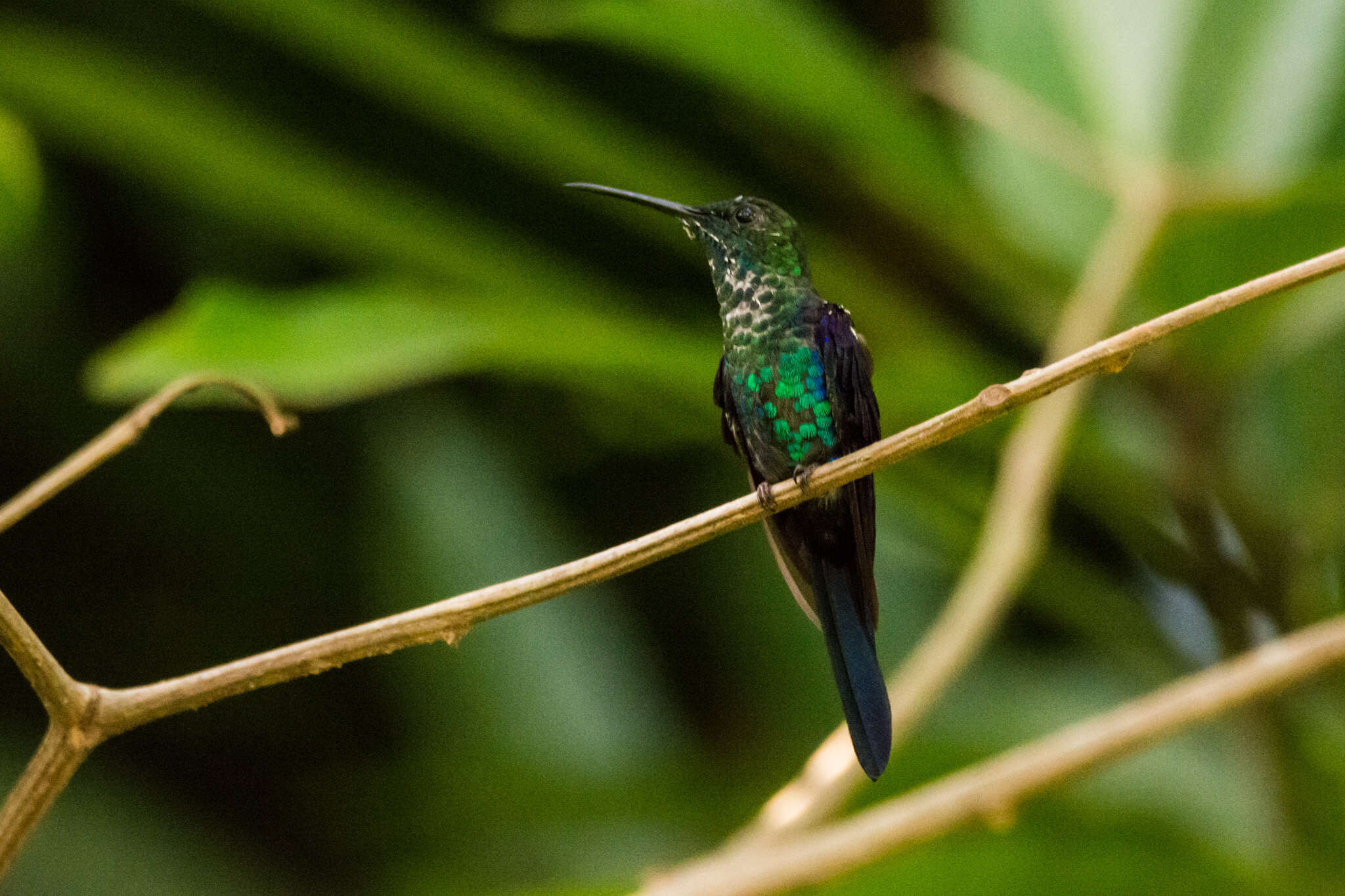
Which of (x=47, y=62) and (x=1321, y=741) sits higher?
(x=47, y=62)

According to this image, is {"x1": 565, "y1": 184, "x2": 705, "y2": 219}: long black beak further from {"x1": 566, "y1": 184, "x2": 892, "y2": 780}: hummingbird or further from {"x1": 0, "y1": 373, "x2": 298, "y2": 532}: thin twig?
{"x1": 0, "y1": 373, "x2": 298, "y2": 532}: thin twig

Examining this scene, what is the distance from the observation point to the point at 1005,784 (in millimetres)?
1082

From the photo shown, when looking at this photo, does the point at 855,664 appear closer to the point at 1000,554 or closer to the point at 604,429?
the point at 1000,554

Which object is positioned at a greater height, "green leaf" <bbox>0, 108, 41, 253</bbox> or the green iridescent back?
the green iridescent back

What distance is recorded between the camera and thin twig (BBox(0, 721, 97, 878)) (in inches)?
17.4

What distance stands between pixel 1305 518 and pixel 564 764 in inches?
41.8

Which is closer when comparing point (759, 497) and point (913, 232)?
point (759, 497)

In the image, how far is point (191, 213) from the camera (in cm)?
210

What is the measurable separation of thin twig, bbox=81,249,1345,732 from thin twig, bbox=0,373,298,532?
0.44 feet

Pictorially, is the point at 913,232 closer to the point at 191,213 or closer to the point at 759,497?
the point at 191,213

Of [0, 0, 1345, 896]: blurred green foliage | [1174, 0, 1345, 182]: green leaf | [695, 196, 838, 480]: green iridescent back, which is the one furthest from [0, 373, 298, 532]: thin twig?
[1174, 0, 1345, 182]: green leaf

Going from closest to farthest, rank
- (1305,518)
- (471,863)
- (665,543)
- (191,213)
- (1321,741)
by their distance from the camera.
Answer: (665,543)
(1321,741)
(1305,518)
(471,863)
(191,213)

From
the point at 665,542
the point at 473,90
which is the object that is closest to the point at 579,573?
the point at 665,542

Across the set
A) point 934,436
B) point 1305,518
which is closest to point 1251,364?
point 1305,518
